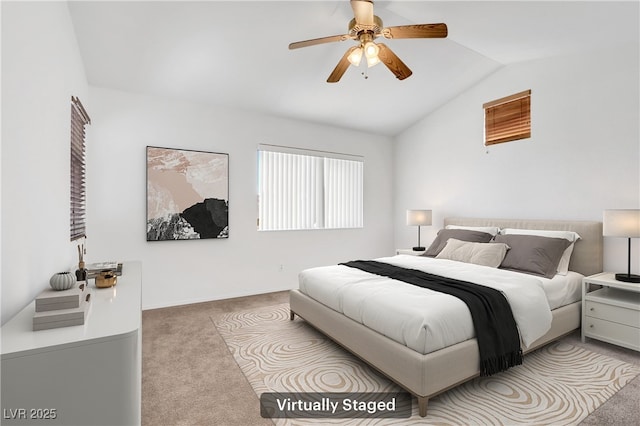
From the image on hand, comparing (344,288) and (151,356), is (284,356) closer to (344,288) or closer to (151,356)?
(344,288)

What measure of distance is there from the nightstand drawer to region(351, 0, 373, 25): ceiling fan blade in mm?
3126

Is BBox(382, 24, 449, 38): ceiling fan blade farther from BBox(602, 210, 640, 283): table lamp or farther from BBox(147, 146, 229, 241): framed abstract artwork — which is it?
BBox(147, 146, 229, 241): framed abstract artwork

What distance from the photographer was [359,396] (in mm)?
2086

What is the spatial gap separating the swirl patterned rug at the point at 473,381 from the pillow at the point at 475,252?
91 cm

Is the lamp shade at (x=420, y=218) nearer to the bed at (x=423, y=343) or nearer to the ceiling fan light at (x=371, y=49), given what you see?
the bed at (x=423, y=343)

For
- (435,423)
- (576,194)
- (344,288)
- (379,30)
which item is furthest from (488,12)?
(435,423)

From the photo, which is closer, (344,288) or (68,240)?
(68,240)

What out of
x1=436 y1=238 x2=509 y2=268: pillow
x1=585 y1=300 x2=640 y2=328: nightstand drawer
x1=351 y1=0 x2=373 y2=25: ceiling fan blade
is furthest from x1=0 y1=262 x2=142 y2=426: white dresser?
x1=585 y1=300 x2=640 y2=328: nightstand drawer

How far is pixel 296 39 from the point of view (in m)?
3.15

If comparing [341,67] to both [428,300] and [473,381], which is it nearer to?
[428,300]

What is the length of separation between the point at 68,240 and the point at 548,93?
5.09m

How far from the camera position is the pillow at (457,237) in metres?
3.80

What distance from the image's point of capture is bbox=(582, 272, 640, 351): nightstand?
2.62 metres

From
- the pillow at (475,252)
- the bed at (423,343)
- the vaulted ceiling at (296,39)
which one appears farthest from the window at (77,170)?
the pillow at (475,252)
